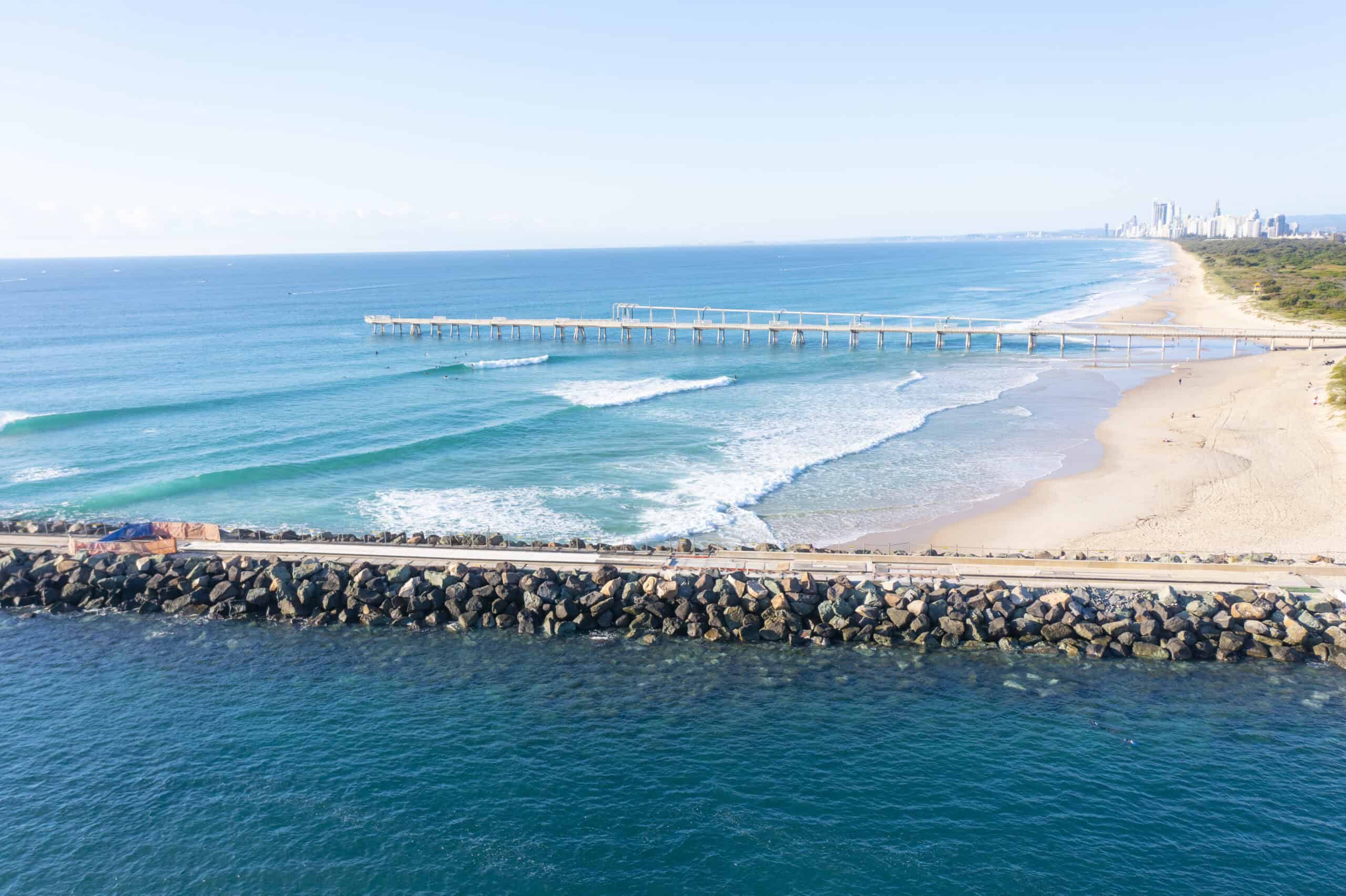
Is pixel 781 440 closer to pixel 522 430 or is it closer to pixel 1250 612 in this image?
pixel 522 430

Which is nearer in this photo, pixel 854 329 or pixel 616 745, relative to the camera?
pixel 616 745

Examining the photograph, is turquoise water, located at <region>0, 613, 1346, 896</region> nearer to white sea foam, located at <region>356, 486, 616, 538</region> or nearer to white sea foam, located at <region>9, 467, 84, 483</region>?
white sea foam, located at <region>356, 486, 616, 538</region>

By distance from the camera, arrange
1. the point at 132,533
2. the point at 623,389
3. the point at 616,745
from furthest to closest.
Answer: the point at 623,389 → the point at 132,533 → the point at 616,745

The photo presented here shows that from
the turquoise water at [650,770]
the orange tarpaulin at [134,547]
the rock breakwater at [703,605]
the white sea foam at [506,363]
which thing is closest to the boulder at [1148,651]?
the rock breakwater at [703,605]

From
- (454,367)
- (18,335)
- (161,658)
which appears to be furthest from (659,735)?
(18,335)

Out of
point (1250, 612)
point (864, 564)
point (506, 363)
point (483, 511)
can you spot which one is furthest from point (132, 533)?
Result: point (506, 363)
